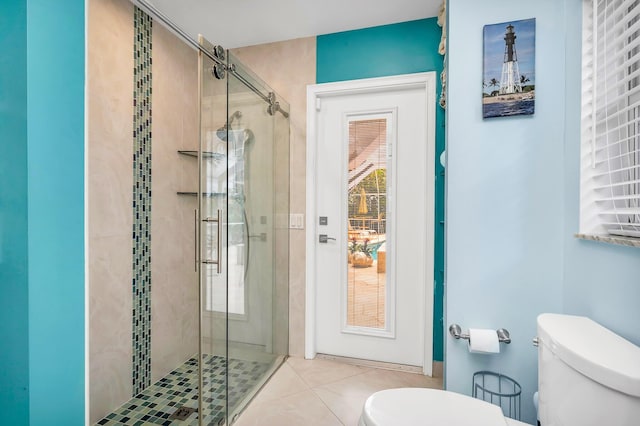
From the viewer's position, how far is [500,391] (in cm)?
136

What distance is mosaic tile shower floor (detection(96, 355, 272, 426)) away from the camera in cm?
156

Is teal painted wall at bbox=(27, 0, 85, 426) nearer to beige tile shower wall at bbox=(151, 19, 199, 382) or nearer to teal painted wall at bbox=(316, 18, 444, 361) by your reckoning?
beige tile shower wall at bbox=(151, 19, 199, 382)

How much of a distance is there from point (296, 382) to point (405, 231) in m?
1.22

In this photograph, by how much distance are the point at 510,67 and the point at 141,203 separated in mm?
2091

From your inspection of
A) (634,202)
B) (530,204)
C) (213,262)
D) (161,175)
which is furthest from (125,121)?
(634,202)

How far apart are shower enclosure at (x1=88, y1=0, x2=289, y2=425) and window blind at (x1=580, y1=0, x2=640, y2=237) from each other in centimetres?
150

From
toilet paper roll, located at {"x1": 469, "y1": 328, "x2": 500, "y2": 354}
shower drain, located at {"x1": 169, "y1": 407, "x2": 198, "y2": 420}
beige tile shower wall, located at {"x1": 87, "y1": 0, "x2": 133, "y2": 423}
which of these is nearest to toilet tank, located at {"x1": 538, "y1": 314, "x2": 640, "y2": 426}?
toilet paper roll, located at {"x1": 469, "y1": 328, "x2": 500, "y2": 354}

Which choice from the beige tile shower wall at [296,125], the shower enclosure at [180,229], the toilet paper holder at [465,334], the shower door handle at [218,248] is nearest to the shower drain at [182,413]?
the shower enclosure at [180,229]

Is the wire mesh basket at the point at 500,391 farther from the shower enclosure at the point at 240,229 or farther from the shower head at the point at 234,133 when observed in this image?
the shower head at the point at 234,133

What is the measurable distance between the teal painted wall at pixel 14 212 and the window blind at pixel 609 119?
1.67 metres

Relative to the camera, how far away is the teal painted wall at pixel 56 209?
835 millimetres

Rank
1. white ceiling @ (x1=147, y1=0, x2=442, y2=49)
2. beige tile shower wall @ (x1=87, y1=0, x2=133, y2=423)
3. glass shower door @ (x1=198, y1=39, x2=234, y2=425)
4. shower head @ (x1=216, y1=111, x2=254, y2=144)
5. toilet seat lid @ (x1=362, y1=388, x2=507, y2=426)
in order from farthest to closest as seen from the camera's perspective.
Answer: white ceiling @ (x1=147, y1=0, x2=442, y2=49)
beige tile shower wall @ (x1=87, y1=0, x2=133, y2=423)
shower head @ (x1=216, y1=111, x2=254, y2=144)
glass shower door @ (x1=198, y1=39, x2=234, y2=425)
toilet seat lid @ (x1=362, y1=388, x2=507, y2=426)

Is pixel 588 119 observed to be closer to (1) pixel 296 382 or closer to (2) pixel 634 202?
(2) pixel 634 202

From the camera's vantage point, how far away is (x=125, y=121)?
1.89 meters
